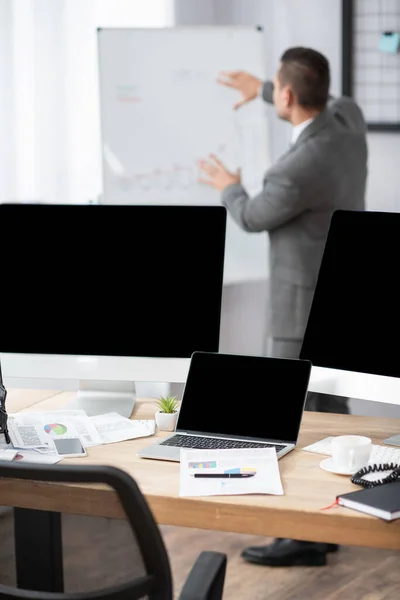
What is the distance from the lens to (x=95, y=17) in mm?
3562

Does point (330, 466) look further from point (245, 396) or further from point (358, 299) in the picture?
point (358, 299)

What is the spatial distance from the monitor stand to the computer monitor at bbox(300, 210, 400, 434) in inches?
16.7

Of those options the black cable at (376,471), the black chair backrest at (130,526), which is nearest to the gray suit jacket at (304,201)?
the black cable at (376,471)

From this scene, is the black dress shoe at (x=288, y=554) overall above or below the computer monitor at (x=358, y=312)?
below

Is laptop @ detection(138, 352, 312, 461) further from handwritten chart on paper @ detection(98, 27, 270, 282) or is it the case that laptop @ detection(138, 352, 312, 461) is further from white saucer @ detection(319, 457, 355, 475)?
handwritten chart on paper @ detection(98, 27, 270, 282)

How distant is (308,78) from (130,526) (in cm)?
217

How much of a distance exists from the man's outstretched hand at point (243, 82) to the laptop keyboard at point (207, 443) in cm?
205

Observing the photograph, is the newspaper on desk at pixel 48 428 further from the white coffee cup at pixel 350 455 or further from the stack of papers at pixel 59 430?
the white coffee cup at pixel 350 455

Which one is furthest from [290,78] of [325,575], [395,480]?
[395,480]

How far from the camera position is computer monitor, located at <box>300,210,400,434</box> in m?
1.73

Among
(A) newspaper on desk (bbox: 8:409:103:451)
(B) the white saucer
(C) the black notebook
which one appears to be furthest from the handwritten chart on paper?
(C) the black notebook

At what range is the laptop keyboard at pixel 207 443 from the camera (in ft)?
5.55

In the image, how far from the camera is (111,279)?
6.25 ft

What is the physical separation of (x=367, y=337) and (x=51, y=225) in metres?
0.69
